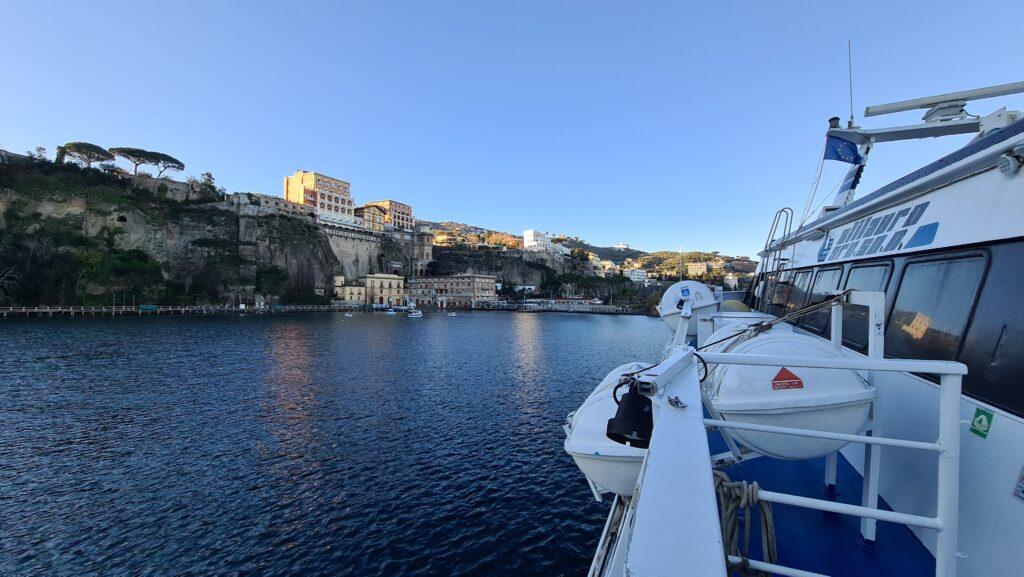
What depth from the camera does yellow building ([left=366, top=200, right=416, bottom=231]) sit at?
15188 centimetres

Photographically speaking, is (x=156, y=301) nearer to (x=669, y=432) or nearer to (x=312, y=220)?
(x=312, y=220)

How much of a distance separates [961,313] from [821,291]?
19.4 feet

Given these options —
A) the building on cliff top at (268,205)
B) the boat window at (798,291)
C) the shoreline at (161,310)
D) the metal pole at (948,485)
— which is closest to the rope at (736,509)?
the metal pole at (948,485)

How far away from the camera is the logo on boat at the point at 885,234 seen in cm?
607

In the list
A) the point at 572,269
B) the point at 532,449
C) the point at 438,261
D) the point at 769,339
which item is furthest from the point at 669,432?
the point at 572,269

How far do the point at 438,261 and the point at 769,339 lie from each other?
491ft

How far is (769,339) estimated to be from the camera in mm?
5770

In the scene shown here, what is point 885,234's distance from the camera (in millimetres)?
7289

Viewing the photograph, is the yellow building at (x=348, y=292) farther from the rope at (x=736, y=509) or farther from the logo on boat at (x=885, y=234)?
the rope at (x=736, y=509)

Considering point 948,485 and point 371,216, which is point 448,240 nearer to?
point 371,216

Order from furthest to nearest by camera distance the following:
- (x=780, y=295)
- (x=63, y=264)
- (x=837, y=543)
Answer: (x=63, y=264), (x=780, y=295), (x=837, y=543)

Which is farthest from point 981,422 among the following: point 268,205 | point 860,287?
point 268,205

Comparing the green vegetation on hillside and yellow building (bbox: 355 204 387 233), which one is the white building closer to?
yellow building (bbox: 355 204 387 233)

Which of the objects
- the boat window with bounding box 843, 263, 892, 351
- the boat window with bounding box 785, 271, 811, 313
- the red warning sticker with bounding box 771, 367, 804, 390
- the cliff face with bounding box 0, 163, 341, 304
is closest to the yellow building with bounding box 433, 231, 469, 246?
the cliff face with bounding box 0, 163, 341, 304
